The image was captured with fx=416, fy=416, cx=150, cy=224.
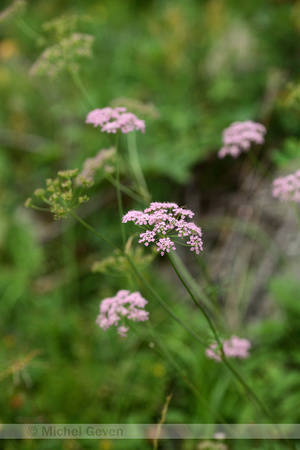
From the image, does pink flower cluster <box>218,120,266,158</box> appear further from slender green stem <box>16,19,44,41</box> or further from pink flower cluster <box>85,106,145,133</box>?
slender green stem <box>16,19,44,41</box>

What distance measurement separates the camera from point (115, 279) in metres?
3.87

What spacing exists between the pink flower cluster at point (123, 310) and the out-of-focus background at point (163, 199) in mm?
287

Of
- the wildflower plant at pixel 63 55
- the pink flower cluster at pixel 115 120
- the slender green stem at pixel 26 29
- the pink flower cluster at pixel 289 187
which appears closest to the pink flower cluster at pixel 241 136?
the pink flower cluster at pixel 289 187

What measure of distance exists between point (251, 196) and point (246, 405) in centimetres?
187

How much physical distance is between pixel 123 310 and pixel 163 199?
2.66 meters

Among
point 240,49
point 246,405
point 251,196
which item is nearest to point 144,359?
point 246,405

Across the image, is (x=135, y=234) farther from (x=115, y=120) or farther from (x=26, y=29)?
(x=26, y=29)

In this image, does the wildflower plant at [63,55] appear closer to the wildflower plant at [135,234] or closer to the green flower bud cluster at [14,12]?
the green flower bud cluster at [14,12]

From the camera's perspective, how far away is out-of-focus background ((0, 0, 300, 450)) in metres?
2.63

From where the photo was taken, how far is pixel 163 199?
4.17 metres

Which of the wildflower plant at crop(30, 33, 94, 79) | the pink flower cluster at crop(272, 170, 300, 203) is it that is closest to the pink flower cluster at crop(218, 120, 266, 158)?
the pink flower cluster at crop(272, 170, 300, 203)

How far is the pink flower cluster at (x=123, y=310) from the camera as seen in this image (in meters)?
1.56

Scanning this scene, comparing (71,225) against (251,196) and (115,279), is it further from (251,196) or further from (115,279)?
(251,196)

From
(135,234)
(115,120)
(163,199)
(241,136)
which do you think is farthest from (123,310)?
(163,199)
